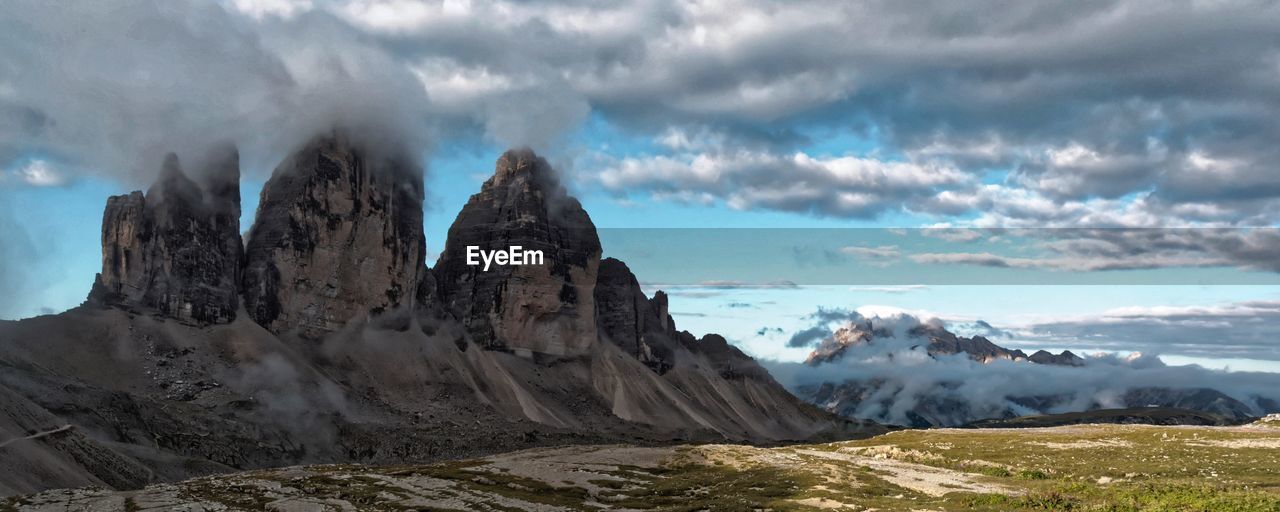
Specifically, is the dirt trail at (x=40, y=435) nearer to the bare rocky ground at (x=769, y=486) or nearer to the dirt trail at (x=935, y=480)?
the bare rocky ground at (x=769, y=486)

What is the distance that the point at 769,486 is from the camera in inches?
3061

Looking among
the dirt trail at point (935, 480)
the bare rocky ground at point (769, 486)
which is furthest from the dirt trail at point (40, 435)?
the dirt trail at point (935, 480)

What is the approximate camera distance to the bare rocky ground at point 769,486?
60656 mm

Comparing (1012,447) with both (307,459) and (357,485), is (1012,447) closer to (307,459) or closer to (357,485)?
(357,485)

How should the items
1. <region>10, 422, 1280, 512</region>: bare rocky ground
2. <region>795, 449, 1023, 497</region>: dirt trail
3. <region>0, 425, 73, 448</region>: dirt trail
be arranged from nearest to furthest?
<region>10, 422, 1280, 512</region>: bare rocky ground, <region>795, 449, 1023, 497</region>: dirt trail, <region>0, 425, 73, 448</region>: dirt trail

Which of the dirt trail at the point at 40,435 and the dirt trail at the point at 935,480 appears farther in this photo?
the dirt trail at the point at 40,435

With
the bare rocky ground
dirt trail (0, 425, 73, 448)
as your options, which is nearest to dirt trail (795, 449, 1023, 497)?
the bare rocky ground

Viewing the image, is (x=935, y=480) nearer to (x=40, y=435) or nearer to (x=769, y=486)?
(x=769, y=486)

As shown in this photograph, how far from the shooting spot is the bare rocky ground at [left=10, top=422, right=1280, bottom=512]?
60656 millimetres

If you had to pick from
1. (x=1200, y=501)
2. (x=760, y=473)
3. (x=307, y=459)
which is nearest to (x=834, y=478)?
(x=760, y=473)

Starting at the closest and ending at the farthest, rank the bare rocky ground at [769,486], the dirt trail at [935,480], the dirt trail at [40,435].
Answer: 1. the bare rocky ground at [769,486]
2. the dirt trail at [935,480]
3. the dirt trail at [40,435]

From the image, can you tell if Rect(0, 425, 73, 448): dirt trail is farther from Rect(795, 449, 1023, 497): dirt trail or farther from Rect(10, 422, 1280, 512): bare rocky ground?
Rect(795, 449, 1023, 497): dirt trail

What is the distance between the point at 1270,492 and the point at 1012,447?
6514cm

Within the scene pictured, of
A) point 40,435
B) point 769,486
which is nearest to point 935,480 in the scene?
point 769,486
